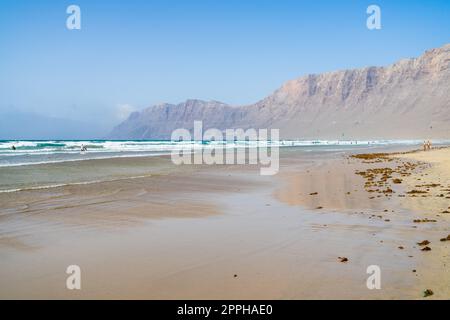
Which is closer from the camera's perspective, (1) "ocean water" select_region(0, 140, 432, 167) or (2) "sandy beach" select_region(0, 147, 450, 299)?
(2) "sandy beach" select_region(0, 147, 450, 299)

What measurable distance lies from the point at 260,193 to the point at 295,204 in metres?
2.76

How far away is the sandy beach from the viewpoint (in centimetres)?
479

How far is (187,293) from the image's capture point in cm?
465

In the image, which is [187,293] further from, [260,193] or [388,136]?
[388,136]

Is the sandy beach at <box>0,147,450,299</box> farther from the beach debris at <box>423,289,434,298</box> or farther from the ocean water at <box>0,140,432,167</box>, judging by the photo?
the ocean water at <box>0,140,432,167</box>

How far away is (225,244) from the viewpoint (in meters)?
6.88

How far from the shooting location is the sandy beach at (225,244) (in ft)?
15.7

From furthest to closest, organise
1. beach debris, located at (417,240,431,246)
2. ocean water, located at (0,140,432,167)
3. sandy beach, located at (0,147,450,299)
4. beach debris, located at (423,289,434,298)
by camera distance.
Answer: ocean water, located at (0,140,432,167) < beach debris, located at (417,240,431,246) < sandy beach, located at (0,147,450,299) < beach debris, located at (423,289,434,298)

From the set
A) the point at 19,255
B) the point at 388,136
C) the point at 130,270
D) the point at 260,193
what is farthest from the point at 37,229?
the point at 388,136
